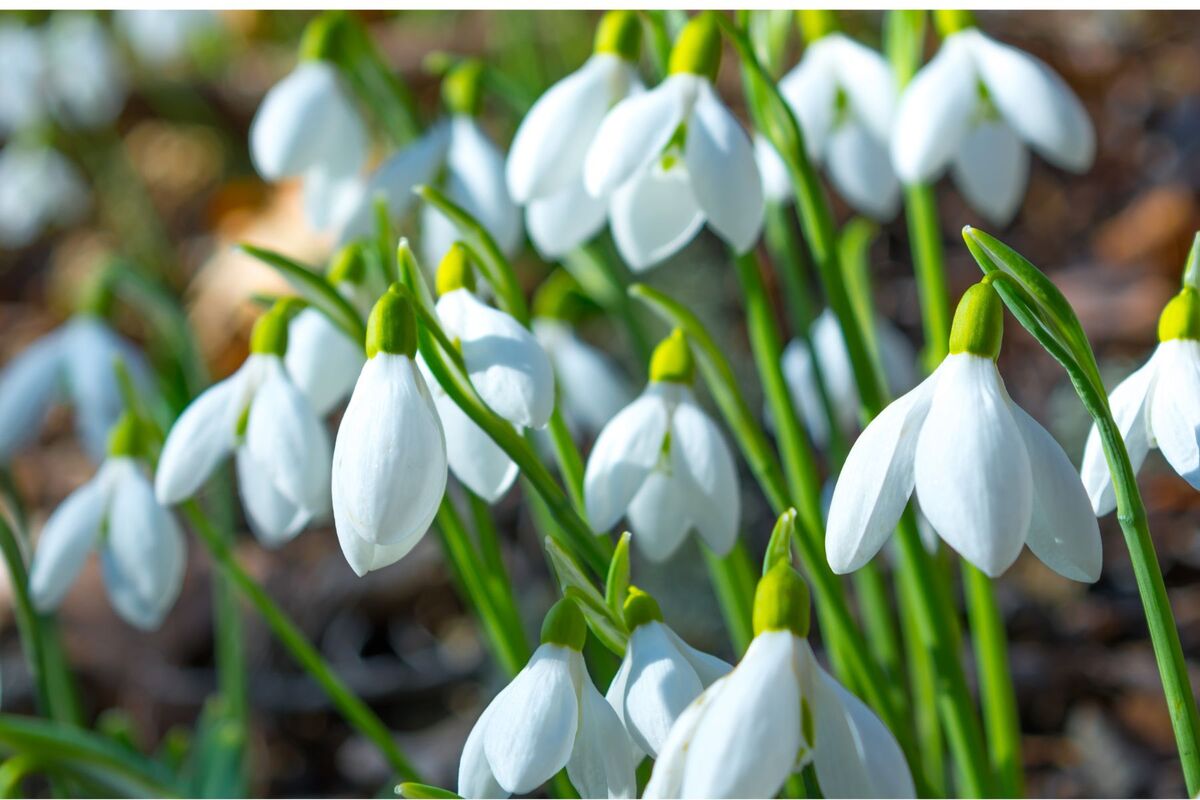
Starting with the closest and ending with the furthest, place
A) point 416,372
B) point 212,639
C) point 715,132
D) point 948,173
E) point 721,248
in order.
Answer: point 416,372 < point 715,132 < point 212,639 < point 721,248 < point 948,173

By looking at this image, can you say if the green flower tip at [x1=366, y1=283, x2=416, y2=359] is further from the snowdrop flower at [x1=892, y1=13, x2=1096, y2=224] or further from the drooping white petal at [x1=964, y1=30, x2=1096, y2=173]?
the drooping white petal at [x1=964, y1=30, x2=1096, y2=173]

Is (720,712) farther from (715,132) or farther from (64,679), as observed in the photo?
(64,679)

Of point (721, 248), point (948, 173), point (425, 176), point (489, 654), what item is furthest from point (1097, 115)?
point (425, 176)

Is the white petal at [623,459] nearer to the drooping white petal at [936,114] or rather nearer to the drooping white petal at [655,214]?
the drooping white petal at [655,214]

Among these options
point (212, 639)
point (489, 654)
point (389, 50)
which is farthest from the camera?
point (389, 50)

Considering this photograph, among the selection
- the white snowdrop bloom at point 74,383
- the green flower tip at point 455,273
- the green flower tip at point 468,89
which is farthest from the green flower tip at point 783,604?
the white snowdrop bloom at point 74,383

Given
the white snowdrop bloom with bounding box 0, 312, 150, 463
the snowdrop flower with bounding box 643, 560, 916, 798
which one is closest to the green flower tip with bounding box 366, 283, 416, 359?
the snowdrop flower with bounding box 643, 560, 916, 798
